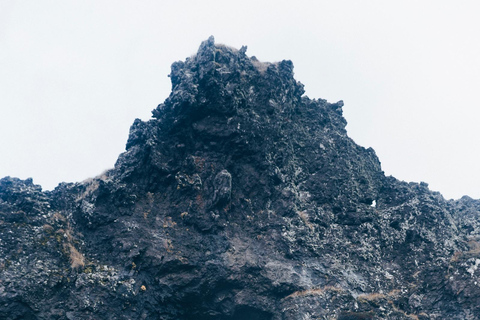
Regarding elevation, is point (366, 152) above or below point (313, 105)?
below

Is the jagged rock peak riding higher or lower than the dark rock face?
higher

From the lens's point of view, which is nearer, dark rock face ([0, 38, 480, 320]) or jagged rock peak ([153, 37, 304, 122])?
dark rock face ([0, 38, 480, 320])

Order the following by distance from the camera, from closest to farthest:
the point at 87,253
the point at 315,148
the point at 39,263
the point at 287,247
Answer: the point at 39,263 < the point at 87,253 < the point at 287,247 < the point at 315,148

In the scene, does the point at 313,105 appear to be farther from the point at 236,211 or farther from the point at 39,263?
the point at 39,263

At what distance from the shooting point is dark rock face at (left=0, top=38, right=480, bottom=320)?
75.2 ft

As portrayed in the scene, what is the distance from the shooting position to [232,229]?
26.9 metres

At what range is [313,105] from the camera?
118ft

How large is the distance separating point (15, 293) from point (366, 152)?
2907cm

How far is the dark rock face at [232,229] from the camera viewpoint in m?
22.9

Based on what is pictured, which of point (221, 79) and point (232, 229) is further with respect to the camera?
point (221, 79)

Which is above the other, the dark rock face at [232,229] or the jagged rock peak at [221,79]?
the jagged rock peak at [221,79]

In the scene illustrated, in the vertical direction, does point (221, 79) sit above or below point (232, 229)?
above

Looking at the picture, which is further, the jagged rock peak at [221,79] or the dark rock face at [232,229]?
the jagged rock peak at [221,79]

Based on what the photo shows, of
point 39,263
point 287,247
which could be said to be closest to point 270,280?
point 287,247
